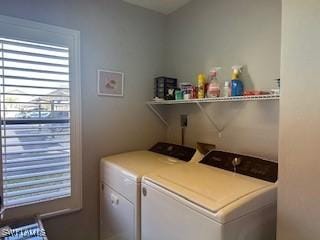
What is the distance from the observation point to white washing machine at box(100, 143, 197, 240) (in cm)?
161

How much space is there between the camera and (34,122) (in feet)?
6.07

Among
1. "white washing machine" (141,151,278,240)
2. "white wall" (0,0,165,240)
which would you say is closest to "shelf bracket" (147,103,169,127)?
"white wall" (0,0,165,240)

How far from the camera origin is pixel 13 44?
175 centimetres

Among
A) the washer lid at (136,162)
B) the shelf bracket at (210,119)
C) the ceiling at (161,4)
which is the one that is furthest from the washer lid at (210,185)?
the ceiling at (161,4)

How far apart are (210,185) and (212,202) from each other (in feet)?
0.66

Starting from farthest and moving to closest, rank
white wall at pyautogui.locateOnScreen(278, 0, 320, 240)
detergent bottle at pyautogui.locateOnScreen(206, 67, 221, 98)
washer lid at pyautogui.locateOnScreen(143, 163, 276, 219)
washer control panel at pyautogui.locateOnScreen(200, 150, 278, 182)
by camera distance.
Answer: detergent bottle at pyautogui.locateOnScreen(206, 67, 221, 98) < washer control panel at pyautogui.locateOnScreen(200, 150, 278, 182) < washer lid at pyautogui.locateOnScreen(143, 163, 276, 219) < white wall at pyautogui.locateOnScreen(278, 0, 320, 240)

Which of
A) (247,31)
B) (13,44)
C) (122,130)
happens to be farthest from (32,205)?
(247,31)

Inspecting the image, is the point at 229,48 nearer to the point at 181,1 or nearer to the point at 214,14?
the point at 214,14

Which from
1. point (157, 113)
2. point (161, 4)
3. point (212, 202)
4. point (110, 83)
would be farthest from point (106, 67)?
point (212, 202)

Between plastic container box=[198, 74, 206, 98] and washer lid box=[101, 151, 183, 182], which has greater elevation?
plastic container box=[198, 74, 206, 98]

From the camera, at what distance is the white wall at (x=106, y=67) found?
2018mm

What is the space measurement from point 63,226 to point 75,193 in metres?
0.31

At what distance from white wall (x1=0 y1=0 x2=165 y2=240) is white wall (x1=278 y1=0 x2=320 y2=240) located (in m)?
1.56

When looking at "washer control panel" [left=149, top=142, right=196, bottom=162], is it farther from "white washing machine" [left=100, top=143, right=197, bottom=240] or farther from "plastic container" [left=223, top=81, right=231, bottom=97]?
"plastic container" [left=223, top=81, right=231, bottom=97]
